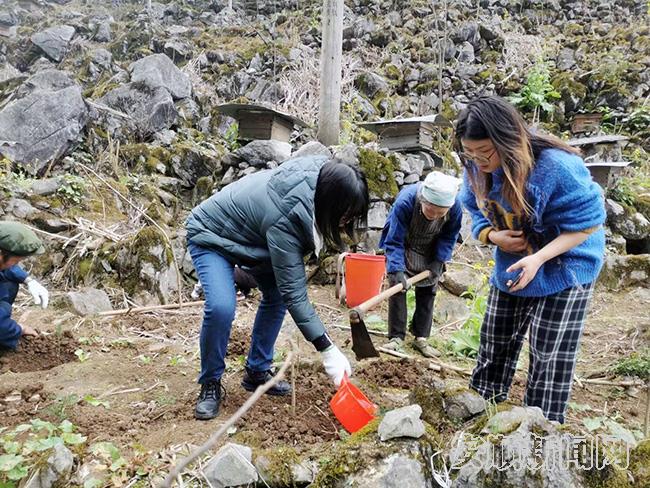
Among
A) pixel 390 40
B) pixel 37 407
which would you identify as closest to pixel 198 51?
pixel 390 40

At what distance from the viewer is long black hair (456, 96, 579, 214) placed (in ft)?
5.81

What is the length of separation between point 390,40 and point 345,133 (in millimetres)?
6974

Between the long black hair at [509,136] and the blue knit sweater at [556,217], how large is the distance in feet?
0.14

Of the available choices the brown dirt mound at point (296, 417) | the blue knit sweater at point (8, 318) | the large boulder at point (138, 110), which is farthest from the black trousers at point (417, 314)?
the large boulder at point (138, 110)

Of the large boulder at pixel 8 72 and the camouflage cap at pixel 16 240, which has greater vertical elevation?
the large boulder at pixel 8 72

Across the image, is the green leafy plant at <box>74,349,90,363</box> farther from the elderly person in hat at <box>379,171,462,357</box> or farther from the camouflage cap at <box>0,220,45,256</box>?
the elderly person in hat at <box>379,171,462,357</box>

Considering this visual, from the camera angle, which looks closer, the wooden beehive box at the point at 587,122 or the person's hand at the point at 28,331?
the person's hand at the point at 28,331

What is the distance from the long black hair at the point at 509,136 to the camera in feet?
5.81

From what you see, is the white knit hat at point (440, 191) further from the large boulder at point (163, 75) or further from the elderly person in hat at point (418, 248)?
the large boulder at point (163, 75)

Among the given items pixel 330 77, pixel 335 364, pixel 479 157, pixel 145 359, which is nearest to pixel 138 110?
pixel 330 77

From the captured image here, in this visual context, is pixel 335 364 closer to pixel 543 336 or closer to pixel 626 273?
pixel 543 336

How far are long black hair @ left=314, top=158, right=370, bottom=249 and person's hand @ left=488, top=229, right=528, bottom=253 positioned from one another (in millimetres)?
585

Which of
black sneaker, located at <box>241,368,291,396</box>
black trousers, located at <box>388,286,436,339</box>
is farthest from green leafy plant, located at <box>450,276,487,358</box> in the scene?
black sneaker, located at <box>241,368,291,396</box>

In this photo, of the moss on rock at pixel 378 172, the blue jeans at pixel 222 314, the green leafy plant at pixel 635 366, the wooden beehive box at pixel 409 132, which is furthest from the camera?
the wooden beehive box at pixel 409 132
